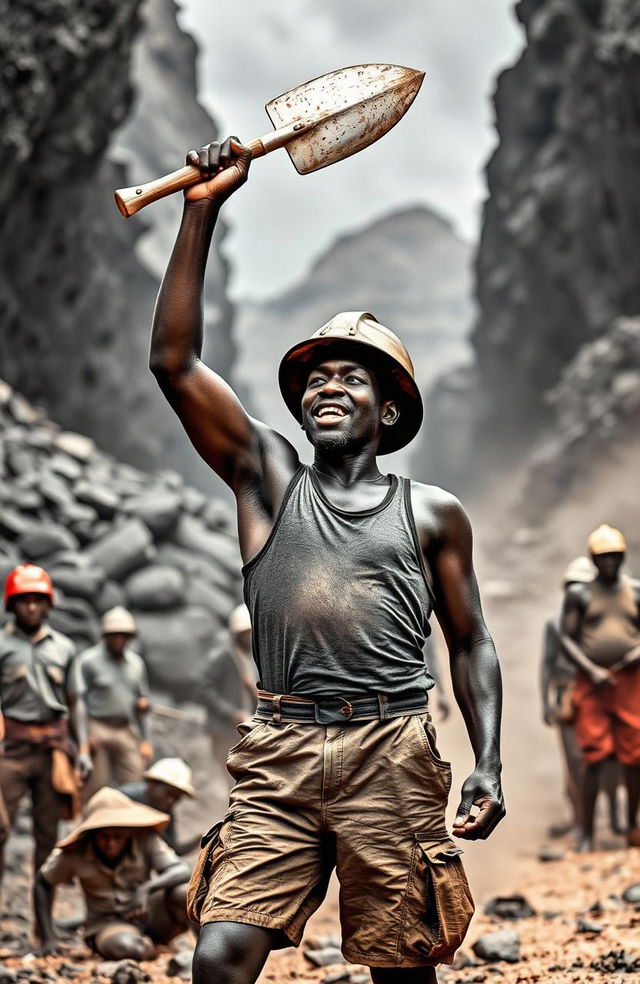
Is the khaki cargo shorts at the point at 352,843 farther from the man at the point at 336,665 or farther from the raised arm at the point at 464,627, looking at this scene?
the raised arm at the point at 464,627

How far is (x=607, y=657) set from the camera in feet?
24.9

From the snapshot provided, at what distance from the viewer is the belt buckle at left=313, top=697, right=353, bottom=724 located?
8.69ft

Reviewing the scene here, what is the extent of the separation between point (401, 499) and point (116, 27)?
21470 mm

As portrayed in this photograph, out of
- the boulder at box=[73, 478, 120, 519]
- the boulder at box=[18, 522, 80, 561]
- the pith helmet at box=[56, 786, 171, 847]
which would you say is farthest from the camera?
the boulder at box=[73, 478, 120, 519]

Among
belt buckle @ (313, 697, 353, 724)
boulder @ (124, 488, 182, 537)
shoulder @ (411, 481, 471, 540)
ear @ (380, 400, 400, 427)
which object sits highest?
boulder @ (124, 488, 182, 537)

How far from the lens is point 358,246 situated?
93875mm

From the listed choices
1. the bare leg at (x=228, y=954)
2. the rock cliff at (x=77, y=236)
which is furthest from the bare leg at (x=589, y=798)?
the rock cliff at (x=77, y=236)

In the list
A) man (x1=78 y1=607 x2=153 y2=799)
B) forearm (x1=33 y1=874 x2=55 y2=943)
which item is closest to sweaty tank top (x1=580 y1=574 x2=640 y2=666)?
man (x1=78 y1=607 x2=153 y2=799)

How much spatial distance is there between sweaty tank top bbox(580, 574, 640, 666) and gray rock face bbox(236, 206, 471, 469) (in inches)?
3097

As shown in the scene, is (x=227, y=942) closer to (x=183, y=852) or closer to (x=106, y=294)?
(x=183, y=852)

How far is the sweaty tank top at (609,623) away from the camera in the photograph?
7.57 metres

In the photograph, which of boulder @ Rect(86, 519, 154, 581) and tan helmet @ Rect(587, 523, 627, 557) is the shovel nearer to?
tan helmet @ Rect(587, 523, 627, 557)

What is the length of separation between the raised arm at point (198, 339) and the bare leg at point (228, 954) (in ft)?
3.68

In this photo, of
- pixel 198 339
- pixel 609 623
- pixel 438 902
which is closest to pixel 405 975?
pixel 438 902
